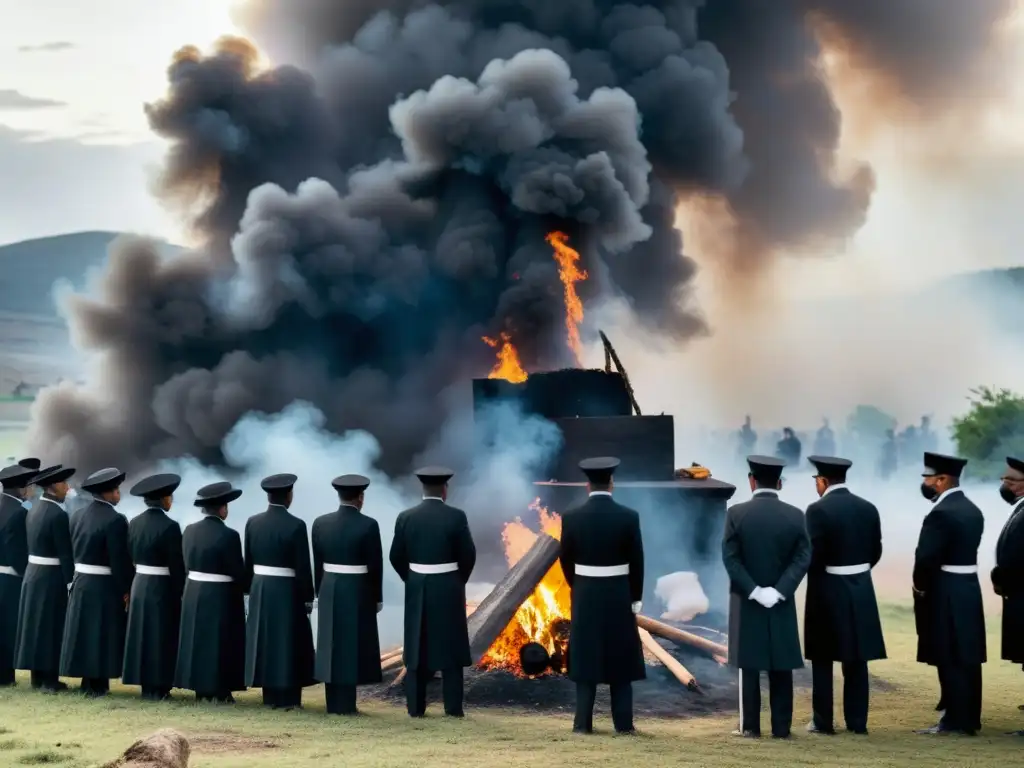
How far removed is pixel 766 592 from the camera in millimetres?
8656

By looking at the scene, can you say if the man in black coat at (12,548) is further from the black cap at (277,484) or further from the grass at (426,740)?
the black cap at (277,484)

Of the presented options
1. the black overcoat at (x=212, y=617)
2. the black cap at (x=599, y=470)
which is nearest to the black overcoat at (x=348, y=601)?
the black overcoat at (x=212, y=617)

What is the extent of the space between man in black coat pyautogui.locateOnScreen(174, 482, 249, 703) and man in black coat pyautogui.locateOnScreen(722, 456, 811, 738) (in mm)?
3712

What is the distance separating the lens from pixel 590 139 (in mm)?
22688

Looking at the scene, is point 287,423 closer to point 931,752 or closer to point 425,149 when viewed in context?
point 425,149

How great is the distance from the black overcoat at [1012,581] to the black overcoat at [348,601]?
445 cm

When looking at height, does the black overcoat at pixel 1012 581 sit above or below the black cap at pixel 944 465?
below

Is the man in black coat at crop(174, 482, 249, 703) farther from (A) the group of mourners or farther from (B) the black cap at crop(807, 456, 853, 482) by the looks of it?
(B) the black cap at crop(807, 456, 853, 482)

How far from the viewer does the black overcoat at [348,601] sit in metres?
9.52

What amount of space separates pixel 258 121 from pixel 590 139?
6.68m

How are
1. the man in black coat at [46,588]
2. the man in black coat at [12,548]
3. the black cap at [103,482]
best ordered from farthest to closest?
the man in black coat at [12,548], the man in black coat at [46,588], the black cap at [103,482]

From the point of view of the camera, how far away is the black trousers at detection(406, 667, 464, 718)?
9.44m

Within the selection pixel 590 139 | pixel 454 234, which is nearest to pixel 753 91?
pixel 590 139

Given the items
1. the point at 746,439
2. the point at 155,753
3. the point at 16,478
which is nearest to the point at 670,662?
the point at 16,478
